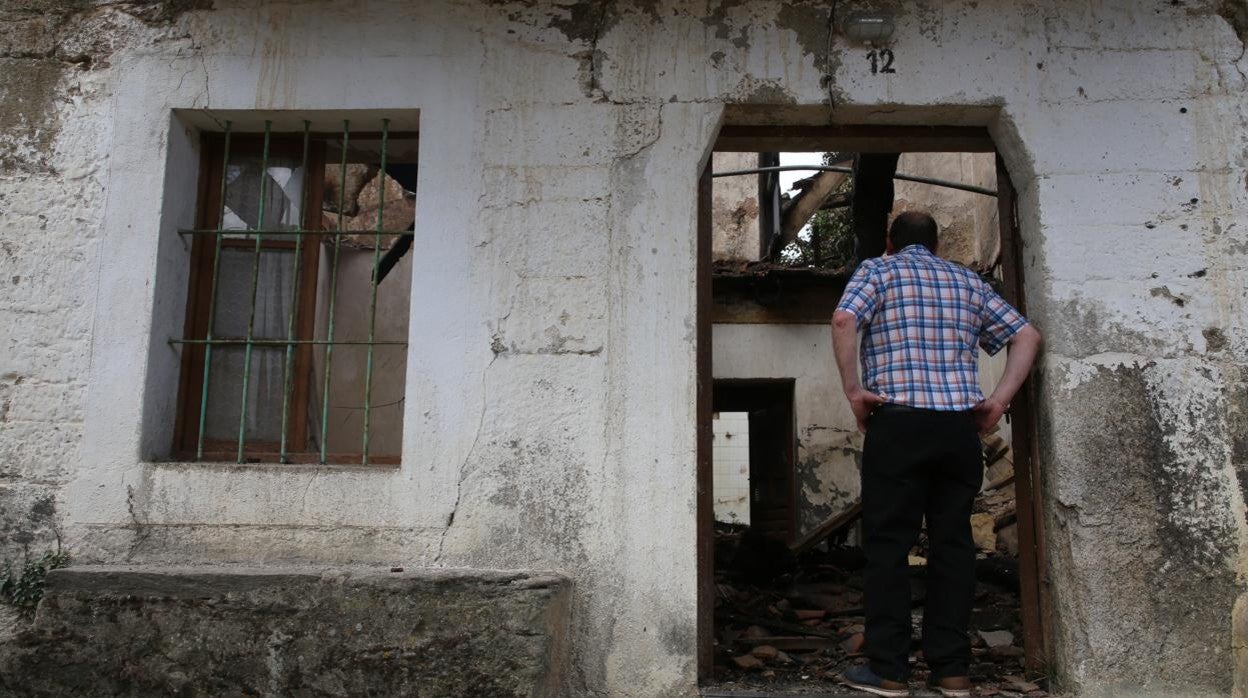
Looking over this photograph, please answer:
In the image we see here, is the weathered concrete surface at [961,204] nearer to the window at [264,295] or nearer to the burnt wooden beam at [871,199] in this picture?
the burnt wooden beam at [871,199]

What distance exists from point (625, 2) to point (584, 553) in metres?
2.21

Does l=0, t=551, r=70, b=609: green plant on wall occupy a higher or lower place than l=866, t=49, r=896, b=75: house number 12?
lower

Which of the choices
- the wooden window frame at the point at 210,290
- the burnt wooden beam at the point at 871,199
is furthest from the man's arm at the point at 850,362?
the burnt wooden beam at the point at 871,199

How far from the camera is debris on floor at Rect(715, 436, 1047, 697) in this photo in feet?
12.9

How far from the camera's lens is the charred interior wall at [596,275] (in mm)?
3568

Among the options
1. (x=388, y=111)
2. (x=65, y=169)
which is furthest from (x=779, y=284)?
(x=65, y=169)

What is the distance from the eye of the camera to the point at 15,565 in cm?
369

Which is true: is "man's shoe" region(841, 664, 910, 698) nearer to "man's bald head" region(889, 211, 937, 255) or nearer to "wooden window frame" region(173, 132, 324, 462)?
"man's bald head" region(889, 211, 937, 255)

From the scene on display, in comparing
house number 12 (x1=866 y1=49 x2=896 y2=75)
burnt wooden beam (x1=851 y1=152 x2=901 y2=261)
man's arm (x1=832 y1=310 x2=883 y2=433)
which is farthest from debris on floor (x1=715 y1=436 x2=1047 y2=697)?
house number 12 (x1=866 y1=49 x2=896 y2=75)

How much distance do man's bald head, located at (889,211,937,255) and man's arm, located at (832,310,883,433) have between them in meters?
0.54

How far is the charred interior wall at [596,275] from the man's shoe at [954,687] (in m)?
0.39

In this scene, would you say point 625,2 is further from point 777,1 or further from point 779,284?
point 779,284

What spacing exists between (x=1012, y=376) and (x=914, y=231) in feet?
2.23

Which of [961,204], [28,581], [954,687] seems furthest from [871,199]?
[961,204]
